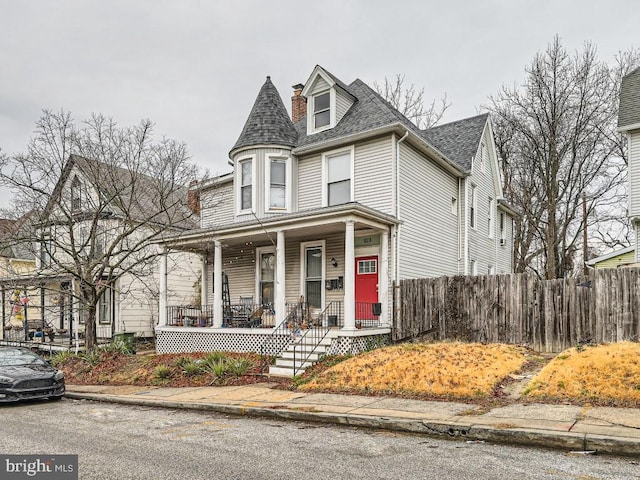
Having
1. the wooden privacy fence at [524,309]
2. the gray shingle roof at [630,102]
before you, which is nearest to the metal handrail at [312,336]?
the wooden privacy fence at [524,309]

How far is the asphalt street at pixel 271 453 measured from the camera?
557 cm

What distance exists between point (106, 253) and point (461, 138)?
14561 millimetres

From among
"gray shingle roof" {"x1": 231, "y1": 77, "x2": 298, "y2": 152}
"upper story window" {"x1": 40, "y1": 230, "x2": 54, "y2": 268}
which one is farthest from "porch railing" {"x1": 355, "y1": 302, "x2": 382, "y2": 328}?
"upper story window" {"x1": 40, "y1": 230, "x2": 54, "y2": 268}

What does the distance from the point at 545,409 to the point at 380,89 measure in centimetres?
2834

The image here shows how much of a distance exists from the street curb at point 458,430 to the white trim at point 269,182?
8.52 m

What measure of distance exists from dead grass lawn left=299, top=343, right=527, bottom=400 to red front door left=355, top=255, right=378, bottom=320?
3022mm

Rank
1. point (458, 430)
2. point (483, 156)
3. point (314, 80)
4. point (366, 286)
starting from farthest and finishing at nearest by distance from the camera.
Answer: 1. point (483, 156)
2. point (314, 80)
3. point (366, 286)
4. point (458, 430)

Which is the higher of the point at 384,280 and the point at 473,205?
the point at 473,205

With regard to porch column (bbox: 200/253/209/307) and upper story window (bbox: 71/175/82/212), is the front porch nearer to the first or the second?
porch column (bbox: 200/253/209/307)

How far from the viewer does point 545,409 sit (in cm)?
802

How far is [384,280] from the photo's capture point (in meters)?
15.1

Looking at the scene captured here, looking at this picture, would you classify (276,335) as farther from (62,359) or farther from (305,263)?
(62,359)

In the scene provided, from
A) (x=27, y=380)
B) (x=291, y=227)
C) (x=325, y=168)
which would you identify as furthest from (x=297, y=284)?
(x=27, y=380)

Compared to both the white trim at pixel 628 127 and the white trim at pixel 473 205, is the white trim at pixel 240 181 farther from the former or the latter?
the white trim at pixel 628 127
